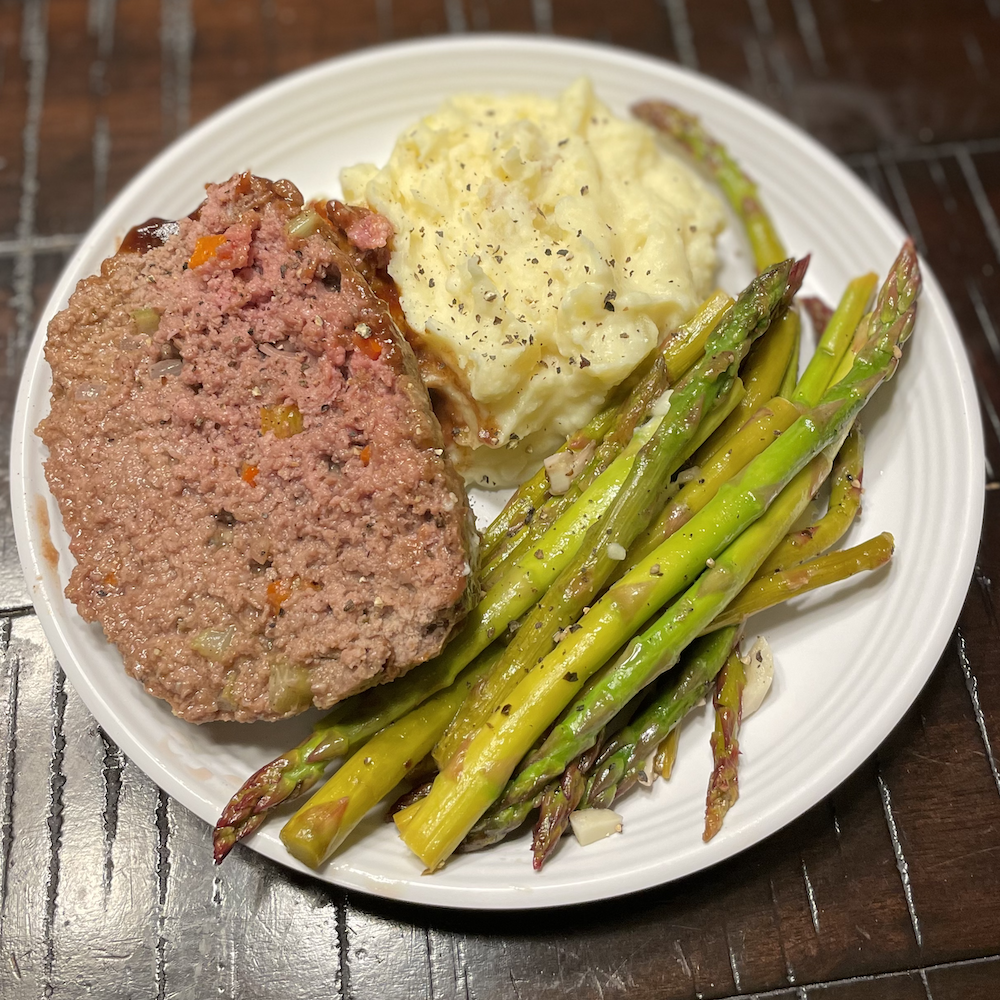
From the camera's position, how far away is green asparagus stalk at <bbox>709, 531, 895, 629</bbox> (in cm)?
327

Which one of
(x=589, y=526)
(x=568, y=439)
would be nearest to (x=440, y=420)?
(x=568, y=439)

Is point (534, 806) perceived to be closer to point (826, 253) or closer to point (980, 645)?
point (980, 645)

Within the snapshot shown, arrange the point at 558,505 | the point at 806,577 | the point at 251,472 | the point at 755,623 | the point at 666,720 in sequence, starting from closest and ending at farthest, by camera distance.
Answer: the point at 251,472 < the point at 666,720 < the point at 806,577 < the point at 558,505 < the point at 755,623

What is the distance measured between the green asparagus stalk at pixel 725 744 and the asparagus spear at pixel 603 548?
0.66m

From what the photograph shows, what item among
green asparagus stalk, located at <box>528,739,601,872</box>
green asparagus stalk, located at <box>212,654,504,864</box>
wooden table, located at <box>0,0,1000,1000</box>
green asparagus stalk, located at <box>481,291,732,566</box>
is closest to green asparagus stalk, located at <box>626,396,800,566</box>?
green asparagus stalk, located at <box>481,291,732,566</box>

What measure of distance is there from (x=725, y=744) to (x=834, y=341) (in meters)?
1.84

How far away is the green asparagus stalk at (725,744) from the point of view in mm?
3061

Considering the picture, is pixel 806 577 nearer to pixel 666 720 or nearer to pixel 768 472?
pixel 768 472

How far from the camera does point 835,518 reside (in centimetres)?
346

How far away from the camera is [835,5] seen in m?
5.47

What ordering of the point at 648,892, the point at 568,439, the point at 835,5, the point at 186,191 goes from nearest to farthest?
the point at 648,892 < the point at 568,439 < the point at 186,191 < the point at 835,5

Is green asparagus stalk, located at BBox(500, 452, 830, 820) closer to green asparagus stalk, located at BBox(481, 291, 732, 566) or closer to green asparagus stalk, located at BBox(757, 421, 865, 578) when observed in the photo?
green asparagus stalk, located at BBox(757, 421, 865, 578)

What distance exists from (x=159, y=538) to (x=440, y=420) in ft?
4.16

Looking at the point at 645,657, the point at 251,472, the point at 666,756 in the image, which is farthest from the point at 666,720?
the point at 251,472
